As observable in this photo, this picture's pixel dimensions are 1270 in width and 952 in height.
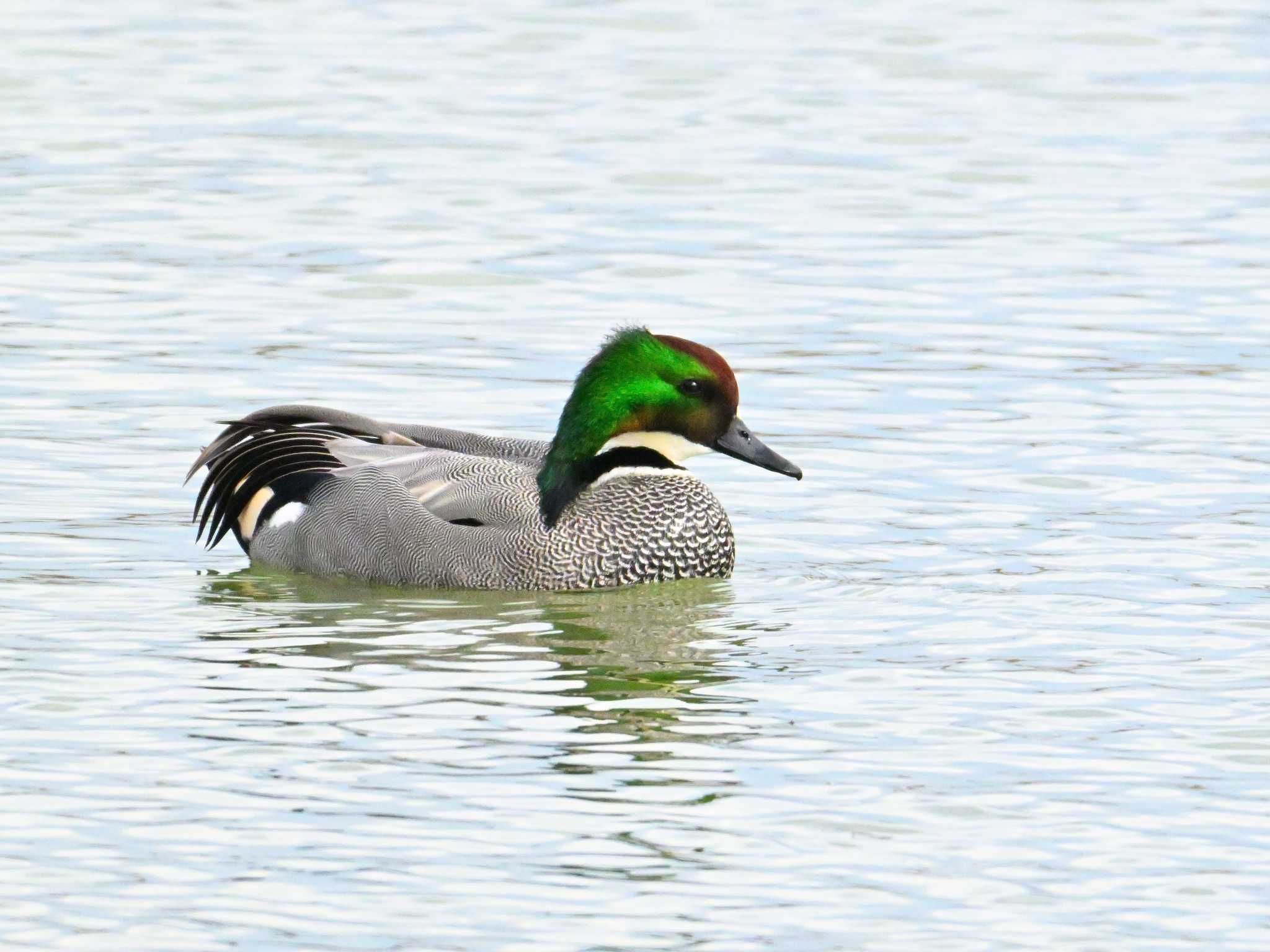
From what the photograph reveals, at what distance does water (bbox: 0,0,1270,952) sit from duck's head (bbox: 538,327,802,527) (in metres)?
0.54

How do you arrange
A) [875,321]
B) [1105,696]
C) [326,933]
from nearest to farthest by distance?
[326,933], [1105,696], [875,321]

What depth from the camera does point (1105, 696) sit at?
32.2 ft

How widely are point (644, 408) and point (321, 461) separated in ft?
4.78

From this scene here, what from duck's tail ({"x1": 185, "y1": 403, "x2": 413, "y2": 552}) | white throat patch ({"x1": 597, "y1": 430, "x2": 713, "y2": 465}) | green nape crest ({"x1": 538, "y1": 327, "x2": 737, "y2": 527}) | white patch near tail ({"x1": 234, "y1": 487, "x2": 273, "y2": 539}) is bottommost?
white patch near tail ({"x1": 234, "y1": 487, "x2": 273, "y2": 539})

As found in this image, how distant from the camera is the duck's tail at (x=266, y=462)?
1243 cm

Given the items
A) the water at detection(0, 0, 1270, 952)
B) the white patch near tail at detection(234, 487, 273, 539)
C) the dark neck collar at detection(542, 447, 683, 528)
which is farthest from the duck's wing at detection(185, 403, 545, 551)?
the water at detection(0, 0, 1270, 952)

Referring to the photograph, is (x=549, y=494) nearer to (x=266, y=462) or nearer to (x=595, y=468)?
(x=595, y=468)

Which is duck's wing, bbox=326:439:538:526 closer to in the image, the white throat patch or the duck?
the duck

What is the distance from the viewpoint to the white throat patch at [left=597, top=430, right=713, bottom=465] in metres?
12.3

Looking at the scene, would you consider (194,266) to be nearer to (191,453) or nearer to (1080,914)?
(191,453)

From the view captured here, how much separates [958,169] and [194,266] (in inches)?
250

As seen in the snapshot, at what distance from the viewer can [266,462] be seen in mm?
12578

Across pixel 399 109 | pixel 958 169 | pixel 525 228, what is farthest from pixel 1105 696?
pixel 399 109

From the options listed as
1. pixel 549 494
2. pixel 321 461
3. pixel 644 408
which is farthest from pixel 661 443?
pixel 321 461
